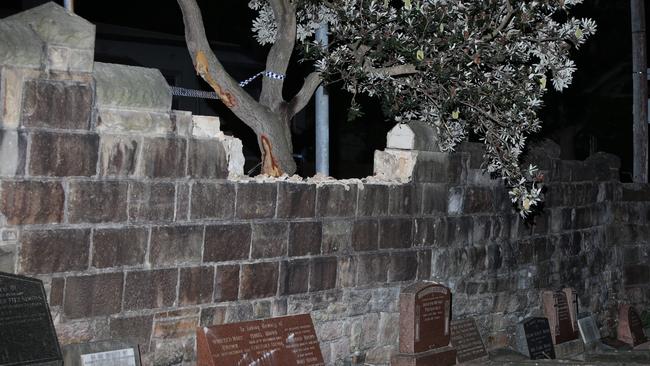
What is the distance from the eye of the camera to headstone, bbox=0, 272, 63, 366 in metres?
5.95

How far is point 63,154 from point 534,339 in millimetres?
6759

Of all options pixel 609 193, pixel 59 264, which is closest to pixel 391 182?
pixel 59 264

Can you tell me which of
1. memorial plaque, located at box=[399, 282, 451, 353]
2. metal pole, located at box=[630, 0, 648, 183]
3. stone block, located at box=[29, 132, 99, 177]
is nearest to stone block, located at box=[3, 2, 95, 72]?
stone block, located at box=[29, 132, 99, 177]

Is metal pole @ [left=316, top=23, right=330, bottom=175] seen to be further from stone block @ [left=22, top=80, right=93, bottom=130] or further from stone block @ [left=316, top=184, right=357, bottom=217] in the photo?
stone block @ [left=22, top=80, right=93, bottom=130]

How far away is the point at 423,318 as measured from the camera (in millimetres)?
9227

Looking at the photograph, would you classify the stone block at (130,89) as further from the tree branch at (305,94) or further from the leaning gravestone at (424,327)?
the leaning gravestone at (424,327)

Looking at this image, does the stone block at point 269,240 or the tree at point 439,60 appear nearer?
the stone block at point 269,240

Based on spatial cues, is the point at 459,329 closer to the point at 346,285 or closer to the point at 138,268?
the point at 346,285

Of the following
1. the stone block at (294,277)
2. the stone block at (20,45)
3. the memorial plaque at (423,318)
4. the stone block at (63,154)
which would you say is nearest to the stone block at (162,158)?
the stone block at (63,154)

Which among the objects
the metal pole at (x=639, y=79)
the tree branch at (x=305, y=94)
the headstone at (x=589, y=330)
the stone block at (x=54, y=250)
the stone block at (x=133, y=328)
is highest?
the metal pole at (x=639, y=79)

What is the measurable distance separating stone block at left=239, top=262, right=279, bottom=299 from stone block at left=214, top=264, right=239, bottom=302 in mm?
67

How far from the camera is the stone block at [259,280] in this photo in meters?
7.77

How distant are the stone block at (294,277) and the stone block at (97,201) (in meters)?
1.80

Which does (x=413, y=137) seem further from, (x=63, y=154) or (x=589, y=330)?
(x=589, y=330)
